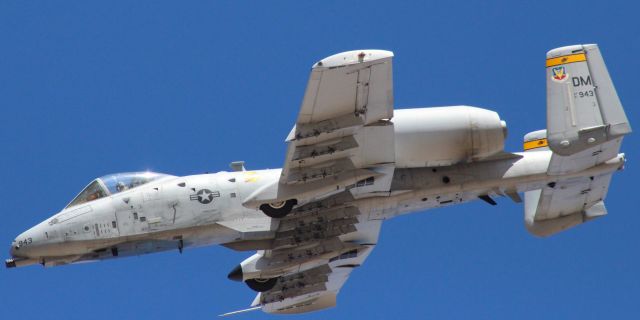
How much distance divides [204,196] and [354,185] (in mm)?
4462

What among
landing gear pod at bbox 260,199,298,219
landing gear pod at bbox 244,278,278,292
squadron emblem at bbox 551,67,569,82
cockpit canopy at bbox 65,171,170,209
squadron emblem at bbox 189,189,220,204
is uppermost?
squadron emblem at bbox 551,67,569,82

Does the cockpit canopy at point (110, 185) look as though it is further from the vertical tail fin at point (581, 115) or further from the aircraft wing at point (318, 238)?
the vertical tail fin at point (581, 115)

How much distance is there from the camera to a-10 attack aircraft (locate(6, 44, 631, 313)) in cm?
3891

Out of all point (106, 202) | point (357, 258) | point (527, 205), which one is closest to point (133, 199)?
point (106, 202)

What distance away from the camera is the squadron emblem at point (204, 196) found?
4075 centimetres

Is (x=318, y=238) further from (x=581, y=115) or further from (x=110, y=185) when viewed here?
(x=581, y=115)

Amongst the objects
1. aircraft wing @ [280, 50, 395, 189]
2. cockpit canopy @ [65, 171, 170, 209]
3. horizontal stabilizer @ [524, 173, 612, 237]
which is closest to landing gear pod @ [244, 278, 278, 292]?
cockpit canopy @ [65, 171, 170, 209]

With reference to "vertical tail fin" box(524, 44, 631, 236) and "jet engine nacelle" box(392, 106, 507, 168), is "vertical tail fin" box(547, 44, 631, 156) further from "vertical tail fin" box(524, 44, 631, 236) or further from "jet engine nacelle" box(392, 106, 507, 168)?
"jet engine nacelle" box(392, 106, 507, 168)

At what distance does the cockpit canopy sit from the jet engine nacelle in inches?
289

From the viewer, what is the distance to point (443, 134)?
39.8m

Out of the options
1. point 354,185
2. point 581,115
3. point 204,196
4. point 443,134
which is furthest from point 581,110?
point 204,196

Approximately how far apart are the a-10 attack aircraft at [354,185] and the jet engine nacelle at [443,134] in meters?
0.03

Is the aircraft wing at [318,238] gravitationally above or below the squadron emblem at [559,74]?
below

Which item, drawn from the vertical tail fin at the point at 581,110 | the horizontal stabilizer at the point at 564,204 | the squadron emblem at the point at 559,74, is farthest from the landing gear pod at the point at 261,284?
the squadron emblem at the point at 559,74
